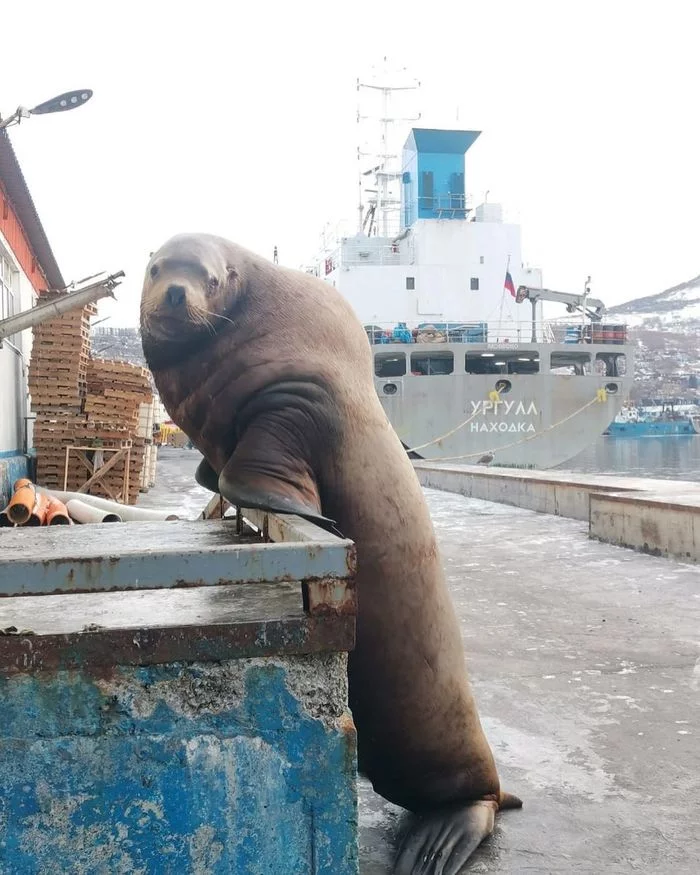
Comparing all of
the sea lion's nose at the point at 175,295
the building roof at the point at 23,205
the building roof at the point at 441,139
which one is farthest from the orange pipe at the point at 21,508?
the building roof at the point at 441,139

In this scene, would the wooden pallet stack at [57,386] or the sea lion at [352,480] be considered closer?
the sea lion at [352,480]

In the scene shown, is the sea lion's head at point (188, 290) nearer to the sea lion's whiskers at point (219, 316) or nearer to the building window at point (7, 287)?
the sea lion's whiskers at point (219, 316)

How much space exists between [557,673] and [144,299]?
2716 mm

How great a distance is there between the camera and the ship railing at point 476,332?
26.8 m

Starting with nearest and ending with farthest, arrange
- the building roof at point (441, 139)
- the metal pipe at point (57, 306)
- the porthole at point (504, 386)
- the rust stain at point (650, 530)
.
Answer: the rust stain at point (650, 530) → the metal pipe at point (57, 306) → the porthole at point (504, 386) → the building roof at point (441, 139)

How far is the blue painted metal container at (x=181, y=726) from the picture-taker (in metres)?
1.60

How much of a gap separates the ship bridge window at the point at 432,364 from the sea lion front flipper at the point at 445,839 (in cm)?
2458

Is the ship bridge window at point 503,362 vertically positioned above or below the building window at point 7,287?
below

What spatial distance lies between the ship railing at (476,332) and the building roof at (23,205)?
35.0ft

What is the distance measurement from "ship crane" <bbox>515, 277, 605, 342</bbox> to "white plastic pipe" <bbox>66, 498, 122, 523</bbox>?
20.8m

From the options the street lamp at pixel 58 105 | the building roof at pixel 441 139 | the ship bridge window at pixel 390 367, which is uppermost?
the building roof at pixel 441 139

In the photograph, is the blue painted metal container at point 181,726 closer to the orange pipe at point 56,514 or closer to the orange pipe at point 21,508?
the orange pipe at point 21,508

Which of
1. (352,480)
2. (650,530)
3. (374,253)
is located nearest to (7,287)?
(650,530)

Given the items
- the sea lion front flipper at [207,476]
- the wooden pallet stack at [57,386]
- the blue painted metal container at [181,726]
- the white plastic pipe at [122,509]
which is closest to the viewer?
the blue painted metal container at [181,726]
